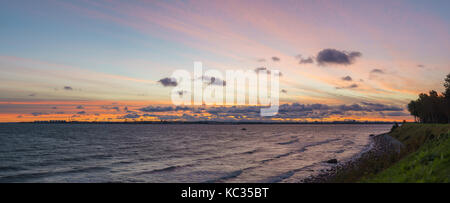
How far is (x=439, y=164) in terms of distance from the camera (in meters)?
17.6
